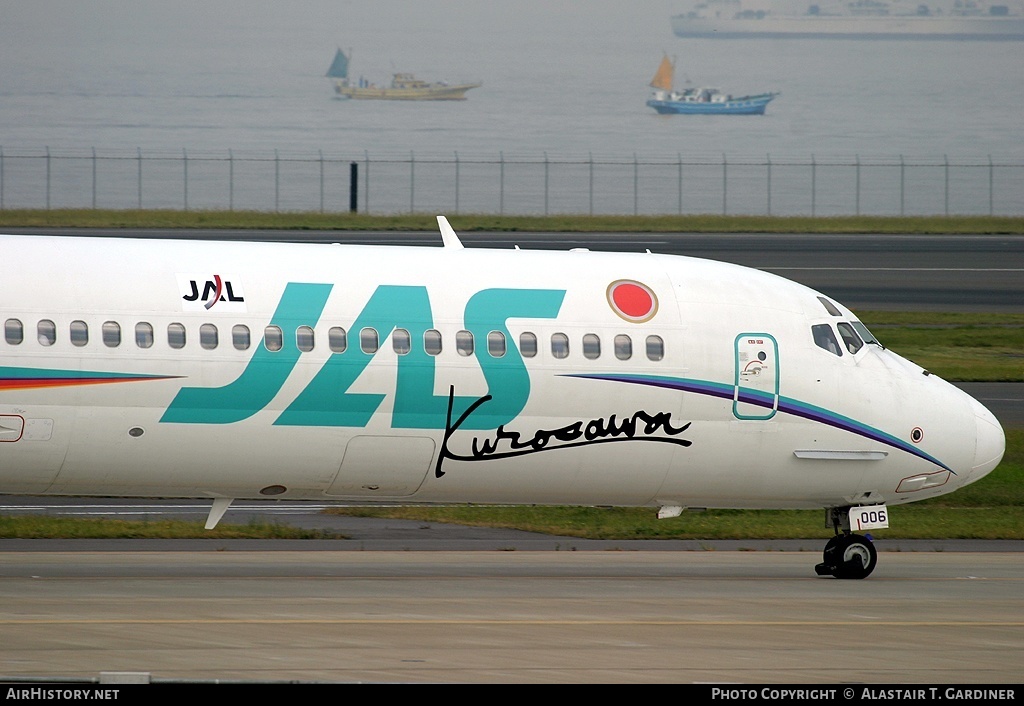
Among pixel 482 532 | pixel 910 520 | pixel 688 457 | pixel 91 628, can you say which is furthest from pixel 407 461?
pixel 910 520

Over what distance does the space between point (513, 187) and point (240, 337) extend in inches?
5083

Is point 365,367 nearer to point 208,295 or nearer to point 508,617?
point 208,295

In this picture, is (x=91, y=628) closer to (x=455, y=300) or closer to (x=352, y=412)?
(x=352, y=412)

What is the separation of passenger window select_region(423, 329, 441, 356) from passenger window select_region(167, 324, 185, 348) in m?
2.81

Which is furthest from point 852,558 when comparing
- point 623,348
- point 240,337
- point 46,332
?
point 46,332

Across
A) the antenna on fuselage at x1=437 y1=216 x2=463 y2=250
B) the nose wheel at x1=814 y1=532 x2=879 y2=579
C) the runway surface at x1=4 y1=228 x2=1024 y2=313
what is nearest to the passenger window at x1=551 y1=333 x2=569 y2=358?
the antenna on fuselage at x1=437 y1=216 x2=463 y2=250

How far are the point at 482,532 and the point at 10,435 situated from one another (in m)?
9.31

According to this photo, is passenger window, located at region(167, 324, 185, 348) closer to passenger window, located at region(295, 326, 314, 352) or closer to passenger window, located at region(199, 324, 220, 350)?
passenger window, located at region(199, 324, 220, 350)

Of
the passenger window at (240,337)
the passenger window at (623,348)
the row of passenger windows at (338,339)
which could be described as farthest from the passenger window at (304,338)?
the passenger window at (623,348)

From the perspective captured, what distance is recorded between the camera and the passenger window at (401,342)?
17750 mm

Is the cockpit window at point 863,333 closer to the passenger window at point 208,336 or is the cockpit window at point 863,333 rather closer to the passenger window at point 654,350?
the passenger window at point 654,350

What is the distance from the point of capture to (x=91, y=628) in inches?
546

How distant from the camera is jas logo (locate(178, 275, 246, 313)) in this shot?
17484 millimetres
